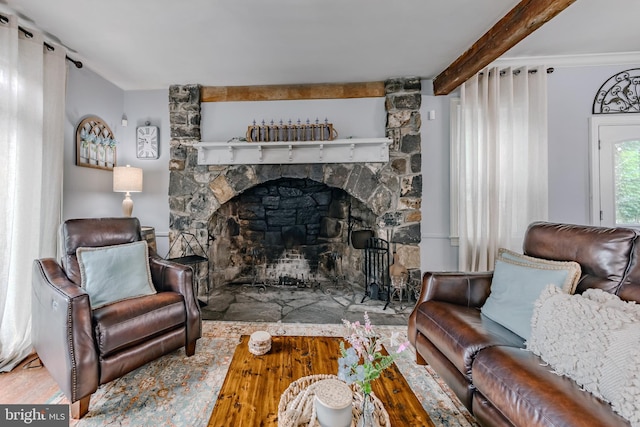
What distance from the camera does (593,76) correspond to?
9.32 feet

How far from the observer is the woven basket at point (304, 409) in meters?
0.88

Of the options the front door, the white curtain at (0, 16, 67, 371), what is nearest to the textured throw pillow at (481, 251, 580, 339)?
the front door

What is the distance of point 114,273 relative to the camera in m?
1.83

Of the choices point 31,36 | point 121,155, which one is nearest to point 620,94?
point 31,36

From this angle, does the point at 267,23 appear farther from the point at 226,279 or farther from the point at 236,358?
the point at 226,279

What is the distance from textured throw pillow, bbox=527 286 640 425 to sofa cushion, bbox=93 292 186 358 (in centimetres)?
201

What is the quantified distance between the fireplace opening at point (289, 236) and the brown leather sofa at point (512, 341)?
194cm

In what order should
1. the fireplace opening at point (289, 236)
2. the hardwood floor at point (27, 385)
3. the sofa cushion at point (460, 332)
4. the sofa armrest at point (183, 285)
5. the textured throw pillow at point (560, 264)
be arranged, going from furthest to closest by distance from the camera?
1. the fireplace opening at point (289, 236)
2. the sofa armrest at point (183, 285)
3. the hardwood floor at point (27, 385)
4. the textured throw pillow at point (560, 264)
5. the sofa cushion at point (460, 332)

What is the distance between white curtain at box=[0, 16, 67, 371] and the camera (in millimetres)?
1905

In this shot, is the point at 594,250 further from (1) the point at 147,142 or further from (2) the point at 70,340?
(1) the point at 147,142

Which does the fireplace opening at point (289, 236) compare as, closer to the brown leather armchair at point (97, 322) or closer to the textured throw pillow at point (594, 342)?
the brown leather armchair at point (97, 322)

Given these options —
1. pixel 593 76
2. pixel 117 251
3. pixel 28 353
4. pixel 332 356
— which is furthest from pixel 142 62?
pixel 593 76

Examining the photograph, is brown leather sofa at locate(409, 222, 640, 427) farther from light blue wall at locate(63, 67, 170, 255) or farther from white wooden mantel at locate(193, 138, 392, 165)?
light blue wall at locate(63, 67, 170, 255)

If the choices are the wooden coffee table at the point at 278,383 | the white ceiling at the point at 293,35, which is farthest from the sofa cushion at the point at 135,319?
the white ceiling at the point at 293,35
